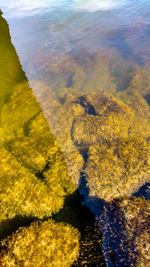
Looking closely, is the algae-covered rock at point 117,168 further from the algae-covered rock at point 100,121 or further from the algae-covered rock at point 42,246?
the algae-covered rock at point 42,246

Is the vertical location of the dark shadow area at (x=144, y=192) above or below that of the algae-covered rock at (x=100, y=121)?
below

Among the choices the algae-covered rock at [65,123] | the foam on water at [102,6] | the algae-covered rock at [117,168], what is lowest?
the algae-covered rock at [117,168]

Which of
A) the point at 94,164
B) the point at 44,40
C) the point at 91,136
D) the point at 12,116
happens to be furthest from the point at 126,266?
the point at 44,40

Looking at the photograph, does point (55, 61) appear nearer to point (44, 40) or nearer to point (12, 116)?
point (44, 40)

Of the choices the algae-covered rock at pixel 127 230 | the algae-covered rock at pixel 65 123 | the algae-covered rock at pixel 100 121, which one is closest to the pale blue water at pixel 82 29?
the algae-covered rock at pixel 65 123

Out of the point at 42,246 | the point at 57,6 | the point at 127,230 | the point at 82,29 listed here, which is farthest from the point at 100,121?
the point at 57,6

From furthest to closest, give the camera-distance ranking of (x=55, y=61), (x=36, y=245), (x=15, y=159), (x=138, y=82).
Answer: (x=55, y=61), (x=138, y=82), (x=15, y=159), (x=36, y=245)

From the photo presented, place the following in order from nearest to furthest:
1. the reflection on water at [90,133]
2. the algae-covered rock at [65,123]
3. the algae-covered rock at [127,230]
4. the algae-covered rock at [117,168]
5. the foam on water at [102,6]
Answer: the algae-covered rock at [127,230], the reflection on water at [90,133], the algae-covered rock at [117,168], the algae-covered rock at [65,123], the foam on water at [102,6]
